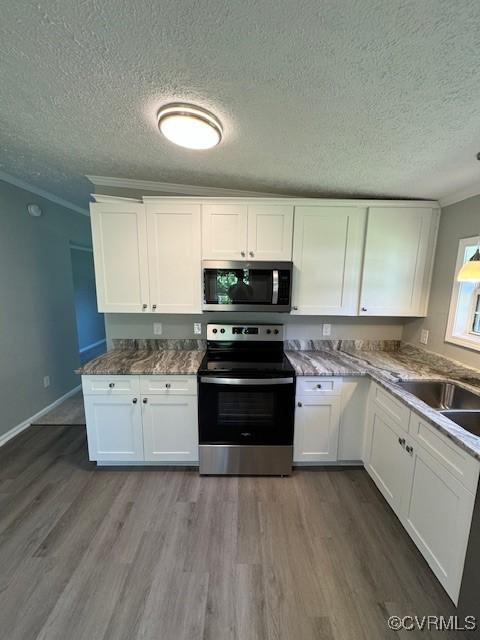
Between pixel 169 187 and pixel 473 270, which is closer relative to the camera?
pixel 473 270

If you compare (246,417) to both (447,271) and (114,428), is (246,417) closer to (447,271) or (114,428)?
(114,428)

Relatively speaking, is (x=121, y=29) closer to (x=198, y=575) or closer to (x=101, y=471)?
(x=198, y=575)

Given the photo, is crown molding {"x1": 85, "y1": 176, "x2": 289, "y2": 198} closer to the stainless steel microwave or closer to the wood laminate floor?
the stainless steel microwave

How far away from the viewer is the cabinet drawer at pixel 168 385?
6.84ft

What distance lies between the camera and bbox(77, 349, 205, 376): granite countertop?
2055 mm

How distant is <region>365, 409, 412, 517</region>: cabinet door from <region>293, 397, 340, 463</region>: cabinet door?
0.27m

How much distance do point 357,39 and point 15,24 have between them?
3.85 ft

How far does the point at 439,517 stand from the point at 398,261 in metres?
1.87

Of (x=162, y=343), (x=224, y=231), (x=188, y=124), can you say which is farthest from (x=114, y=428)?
(x=188, y=124)

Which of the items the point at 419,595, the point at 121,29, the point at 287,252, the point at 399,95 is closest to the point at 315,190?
the point at 287,252

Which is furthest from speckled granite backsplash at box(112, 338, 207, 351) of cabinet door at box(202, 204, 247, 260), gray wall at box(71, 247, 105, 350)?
gray wall at box(71, 247, 105, 350)

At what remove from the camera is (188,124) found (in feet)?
4.36

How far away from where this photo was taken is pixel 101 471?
7.31 feet

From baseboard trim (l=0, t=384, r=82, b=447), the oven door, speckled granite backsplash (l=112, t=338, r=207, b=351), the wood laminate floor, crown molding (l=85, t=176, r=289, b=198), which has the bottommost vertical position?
the wood laminate floor
